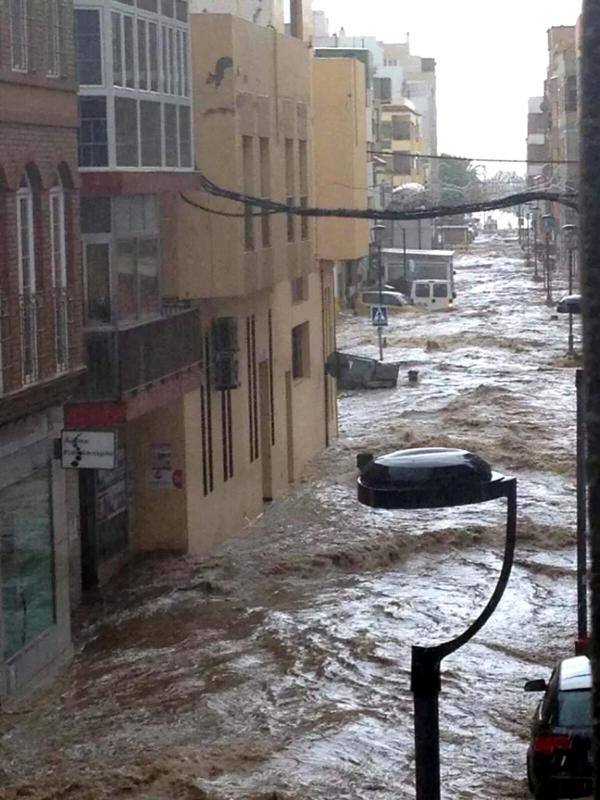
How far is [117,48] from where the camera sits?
21.3 m

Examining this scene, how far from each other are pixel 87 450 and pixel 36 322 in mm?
1385

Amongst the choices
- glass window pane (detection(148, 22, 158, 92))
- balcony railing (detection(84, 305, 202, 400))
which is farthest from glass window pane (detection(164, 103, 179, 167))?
balcony railing (detection(84, 305, 202, 400))

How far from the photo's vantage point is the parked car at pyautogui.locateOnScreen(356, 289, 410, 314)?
72.8 meters

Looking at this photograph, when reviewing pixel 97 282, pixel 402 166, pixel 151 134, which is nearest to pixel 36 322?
pixel 97 282

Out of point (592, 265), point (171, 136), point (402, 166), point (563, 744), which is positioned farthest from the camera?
point (402, 166)

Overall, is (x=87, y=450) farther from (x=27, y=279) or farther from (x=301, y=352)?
(x=301, y=352)

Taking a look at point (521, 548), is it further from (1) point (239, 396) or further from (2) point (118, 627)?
(2) point (118, 627)

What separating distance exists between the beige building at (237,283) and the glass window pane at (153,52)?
2212 mm

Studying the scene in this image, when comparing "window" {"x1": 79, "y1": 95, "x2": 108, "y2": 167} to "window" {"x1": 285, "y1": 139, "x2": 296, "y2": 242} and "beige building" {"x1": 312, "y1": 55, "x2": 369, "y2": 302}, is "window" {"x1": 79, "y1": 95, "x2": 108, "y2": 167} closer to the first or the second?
"window" {"x1": 285, "y1": 139, "x2": 296, "y2": 242}

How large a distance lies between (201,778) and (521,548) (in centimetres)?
1219

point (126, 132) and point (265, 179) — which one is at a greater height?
point (126, 132)

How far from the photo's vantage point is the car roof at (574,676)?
12.5m

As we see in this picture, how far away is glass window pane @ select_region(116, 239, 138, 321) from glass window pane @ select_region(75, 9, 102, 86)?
81.5 inches

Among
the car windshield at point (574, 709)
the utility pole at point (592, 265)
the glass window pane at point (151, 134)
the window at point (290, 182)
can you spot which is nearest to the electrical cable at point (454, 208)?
the glass window pane at point (151, 134)
